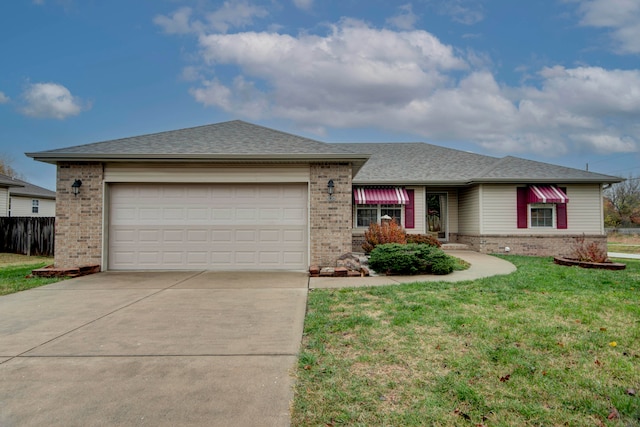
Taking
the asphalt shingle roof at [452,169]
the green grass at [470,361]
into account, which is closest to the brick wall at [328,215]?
the green grass at [470,361]

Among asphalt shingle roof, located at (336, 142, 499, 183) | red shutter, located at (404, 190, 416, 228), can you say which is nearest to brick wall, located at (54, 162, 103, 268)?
asphalt shingle roof, located at (336, 142, 499, 183)

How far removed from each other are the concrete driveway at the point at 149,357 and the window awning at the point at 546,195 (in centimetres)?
1201

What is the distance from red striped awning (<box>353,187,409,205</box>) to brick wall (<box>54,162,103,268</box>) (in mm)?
9358

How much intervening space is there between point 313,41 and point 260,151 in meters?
8.68

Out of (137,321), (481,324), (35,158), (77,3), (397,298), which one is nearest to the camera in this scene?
(481,324)

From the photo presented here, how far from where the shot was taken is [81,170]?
9.09m

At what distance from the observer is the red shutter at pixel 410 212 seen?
15.1 metres

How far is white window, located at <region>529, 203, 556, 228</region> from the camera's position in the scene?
14.4 meters

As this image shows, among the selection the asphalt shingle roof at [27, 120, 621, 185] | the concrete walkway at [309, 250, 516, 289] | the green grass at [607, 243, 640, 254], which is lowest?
A: the green grass at [607, 243, 640, 254]

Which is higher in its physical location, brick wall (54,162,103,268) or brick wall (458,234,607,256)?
brick wall (54,162,103,268)

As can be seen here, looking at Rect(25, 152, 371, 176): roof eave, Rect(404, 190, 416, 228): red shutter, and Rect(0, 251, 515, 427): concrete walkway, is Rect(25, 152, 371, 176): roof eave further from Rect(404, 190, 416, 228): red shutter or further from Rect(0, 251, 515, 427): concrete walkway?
Rect(404, 190, 416, 228): red shutter

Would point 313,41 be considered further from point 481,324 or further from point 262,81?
point 481,324

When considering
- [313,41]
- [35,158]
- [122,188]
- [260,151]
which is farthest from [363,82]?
[35,158]

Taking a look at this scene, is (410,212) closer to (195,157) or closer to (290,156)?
(290,156)
